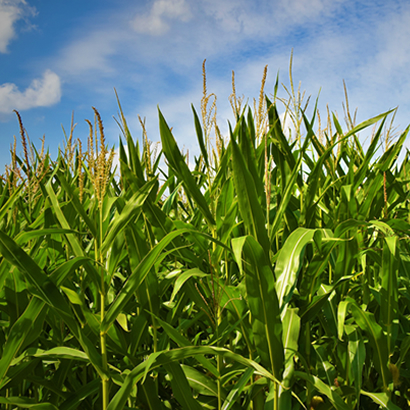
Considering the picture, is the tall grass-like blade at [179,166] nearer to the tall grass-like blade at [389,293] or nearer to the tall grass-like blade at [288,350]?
the tall grass-like blade at [288,350]

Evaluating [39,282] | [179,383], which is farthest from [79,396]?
[39,282]

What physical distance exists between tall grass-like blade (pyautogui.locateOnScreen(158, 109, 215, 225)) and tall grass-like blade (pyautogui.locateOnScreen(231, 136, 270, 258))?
0.54ft

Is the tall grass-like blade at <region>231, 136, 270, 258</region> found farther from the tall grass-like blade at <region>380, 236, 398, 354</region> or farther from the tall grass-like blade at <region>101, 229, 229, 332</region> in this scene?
the tall grass-like blade at <region>380, 236, 398, 354</region>

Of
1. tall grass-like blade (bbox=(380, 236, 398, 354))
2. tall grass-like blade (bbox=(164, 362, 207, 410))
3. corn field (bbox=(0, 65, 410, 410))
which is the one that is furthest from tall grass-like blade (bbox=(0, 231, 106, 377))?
tall grass-like blade (bbox=(380, 236, 398, 354))

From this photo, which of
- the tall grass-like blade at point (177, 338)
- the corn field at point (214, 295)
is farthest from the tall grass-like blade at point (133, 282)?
the tall grass-like blade at point (177, 338)

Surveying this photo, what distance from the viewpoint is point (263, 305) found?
0.81 metres

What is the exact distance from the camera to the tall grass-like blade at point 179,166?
38.5 inches

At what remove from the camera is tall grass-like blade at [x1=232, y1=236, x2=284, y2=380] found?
0.78 meters

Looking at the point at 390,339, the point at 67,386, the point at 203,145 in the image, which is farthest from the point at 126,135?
the point at 390,339

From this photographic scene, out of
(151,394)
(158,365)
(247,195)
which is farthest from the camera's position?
(151,394)

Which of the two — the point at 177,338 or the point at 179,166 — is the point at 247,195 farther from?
the point at 177,338

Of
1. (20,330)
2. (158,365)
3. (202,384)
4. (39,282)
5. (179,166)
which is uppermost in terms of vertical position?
(179,166)

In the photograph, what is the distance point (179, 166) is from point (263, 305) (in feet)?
1.55

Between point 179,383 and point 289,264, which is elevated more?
point 289,264
